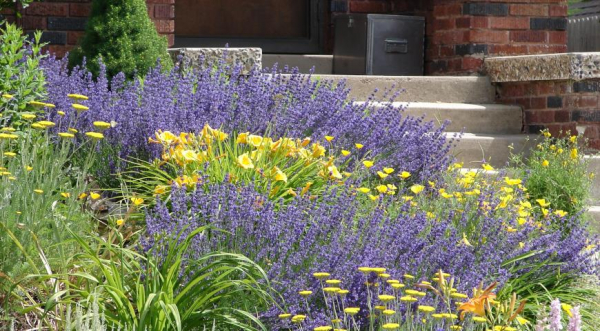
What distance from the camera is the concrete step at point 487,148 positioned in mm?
6578

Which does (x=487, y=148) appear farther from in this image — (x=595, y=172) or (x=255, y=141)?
(x=255, y=141)

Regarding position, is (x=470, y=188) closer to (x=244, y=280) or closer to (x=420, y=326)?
(x=420, y=326)

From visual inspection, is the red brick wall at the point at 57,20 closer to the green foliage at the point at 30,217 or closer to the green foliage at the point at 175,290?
the green foliage at the point at 30,217

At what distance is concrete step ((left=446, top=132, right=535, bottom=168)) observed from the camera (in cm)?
658

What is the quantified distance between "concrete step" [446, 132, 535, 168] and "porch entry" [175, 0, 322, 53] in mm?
2994

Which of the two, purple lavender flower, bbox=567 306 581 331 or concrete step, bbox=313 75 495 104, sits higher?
concrete step, bbox=313 75 495 104

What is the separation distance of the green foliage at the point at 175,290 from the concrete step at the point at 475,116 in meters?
3.72

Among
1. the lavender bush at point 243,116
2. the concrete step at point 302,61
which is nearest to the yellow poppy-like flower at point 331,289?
the lavender bush at point 243,116

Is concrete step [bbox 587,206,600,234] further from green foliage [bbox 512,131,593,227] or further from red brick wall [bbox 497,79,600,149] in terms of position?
red brick wall [bbox 497,79,600,149]

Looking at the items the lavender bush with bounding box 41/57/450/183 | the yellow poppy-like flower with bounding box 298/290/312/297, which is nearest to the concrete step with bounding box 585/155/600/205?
the lavender bush with bounding box 41/57/450/183

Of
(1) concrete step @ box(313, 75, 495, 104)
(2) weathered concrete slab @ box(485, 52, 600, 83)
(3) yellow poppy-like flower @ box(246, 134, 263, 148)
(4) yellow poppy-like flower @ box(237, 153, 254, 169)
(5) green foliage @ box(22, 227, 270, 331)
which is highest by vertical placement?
(2) weathered concrete slab @ box(485, 52, 600, 83)

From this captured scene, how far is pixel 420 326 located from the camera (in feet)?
10.7

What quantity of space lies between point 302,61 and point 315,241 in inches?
209

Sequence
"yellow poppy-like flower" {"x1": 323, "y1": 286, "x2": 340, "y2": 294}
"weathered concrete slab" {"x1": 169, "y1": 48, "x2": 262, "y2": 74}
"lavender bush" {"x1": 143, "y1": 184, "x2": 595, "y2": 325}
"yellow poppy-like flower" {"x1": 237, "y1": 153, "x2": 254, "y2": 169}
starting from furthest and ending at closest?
"weathered concrete slab" {"x1": 169, "y1": 48, "x2": 262, "y2": 74} → "yellow poppy-like flower" {"x1": 237, "y1": 153, "x2": 254, "y2": 169} → "lavender bush" {"x1": 143, "y1": 184, "x2": 595, "y2": 325} → "yellow poppy-like flower" {"x1": 323, "y1": 286, "x2": 340, "y2": 294}
